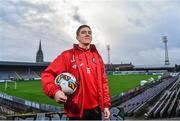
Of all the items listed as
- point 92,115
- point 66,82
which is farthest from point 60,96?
point 92,115

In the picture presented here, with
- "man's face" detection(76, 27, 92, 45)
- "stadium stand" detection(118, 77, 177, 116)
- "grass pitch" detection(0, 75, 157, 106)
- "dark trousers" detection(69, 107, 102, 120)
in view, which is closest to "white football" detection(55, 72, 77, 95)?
"dark trousers" detection(69, 107, 102, 120)

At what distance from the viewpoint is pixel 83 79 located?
3.38 metres

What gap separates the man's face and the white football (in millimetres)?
452

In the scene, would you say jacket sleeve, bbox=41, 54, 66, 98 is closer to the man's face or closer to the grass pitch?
the man's face

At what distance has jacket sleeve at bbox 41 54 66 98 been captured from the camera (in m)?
3.19

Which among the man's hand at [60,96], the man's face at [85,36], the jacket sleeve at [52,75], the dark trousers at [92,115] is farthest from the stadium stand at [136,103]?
the man's hand at [60,96]

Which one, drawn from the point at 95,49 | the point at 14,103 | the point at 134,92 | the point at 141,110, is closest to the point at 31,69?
the point at 134,92

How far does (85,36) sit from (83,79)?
19.7 inches

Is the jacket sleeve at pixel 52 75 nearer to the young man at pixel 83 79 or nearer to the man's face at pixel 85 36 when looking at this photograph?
the young man at pixel 83 79

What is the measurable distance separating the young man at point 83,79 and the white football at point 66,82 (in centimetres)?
5

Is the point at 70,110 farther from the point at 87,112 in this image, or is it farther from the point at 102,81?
the point at 102,81

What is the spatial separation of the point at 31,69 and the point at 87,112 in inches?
3369

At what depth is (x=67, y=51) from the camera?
3562 millimetres

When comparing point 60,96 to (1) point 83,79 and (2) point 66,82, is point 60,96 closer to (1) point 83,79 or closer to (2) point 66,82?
(2) point 66,82
